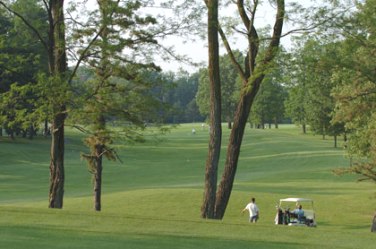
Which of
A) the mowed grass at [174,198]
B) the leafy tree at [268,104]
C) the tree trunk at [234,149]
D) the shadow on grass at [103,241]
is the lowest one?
the mowed grass at [174,198]

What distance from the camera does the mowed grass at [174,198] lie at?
40.3 ft

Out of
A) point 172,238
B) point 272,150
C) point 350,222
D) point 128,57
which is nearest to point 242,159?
point 272,150

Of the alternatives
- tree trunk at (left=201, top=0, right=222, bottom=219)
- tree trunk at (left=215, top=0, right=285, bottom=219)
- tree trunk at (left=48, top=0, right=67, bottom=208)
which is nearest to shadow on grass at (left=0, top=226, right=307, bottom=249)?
tree trunk at (left=48, top=0, right=67, bottom=208)

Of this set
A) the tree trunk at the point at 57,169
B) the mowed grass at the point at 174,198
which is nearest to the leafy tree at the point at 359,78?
the mowed grass at the point at 174,198

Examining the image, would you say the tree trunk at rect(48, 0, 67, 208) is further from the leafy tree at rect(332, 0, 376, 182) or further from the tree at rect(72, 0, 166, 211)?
the leafy tree at rect(332, 0, 376, 182)

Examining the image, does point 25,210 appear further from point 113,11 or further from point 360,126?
point 360,126

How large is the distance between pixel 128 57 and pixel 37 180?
28.0m

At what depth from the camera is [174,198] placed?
1271 inches

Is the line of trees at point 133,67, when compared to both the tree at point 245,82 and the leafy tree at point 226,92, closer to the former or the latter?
the tree at point 245,82

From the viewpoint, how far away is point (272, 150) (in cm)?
6900

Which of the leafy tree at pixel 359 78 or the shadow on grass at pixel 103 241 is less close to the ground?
the leafy tree at pixel 359 78

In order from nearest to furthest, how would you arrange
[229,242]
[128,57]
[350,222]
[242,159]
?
[229,242] < [128,57] < [350,222] < [242,159]

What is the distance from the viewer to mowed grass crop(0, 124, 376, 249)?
12281 millimetres

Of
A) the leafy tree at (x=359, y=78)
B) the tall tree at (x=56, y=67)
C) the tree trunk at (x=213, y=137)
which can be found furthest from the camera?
the tree trunk at (x=213, y=137)
